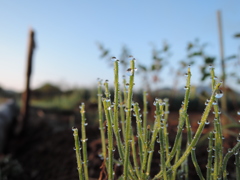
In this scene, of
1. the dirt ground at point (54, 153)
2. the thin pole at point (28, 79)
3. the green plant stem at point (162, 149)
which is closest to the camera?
the green plant stem at point (162, 149)

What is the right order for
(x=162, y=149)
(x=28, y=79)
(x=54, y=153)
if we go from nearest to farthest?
(x=162, y=149), (x=54, y=153), (x=28, y=79)

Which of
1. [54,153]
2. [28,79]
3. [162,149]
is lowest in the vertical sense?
[54,153]

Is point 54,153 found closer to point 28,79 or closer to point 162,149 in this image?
point 28,79

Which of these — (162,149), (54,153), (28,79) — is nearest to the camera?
(162,149)

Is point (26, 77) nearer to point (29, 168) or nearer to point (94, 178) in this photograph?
point (29, 168)

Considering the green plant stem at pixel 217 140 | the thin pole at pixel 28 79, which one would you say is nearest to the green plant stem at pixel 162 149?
the green plant stem at pixel 217 140

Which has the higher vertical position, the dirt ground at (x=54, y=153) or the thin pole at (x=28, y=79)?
the thin pole at (x=28, y=79)

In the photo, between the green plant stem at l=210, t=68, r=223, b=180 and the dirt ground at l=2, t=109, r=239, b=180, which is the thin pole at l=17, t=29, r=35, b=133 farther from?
the green plant stem at l=210, t=68, r=223, b=180

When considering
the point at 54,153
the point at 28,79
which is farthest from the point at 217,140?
the point at 28,79

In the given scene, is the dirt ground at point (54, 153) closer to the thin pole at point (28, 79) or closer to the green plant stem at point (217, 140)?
the thin pole at point (28, 79)

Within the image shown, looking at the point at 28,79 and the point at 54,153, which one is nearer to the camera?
the point at 54,153

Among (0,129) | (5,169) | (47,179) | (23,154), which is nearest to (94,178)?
(47,179)

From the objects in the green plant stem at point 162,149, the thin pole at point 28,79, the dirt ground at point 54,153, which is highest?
the thin pole at point 28,79

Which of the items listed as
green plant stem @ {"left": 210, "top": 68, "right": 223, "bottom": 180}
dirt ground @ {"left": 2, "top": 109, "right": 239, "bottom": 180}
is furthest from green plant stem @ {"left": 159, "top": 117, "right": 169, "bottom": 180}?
dirt ground @ {"left": 2, "top": 109, "right": 239, "bottom": 180}
